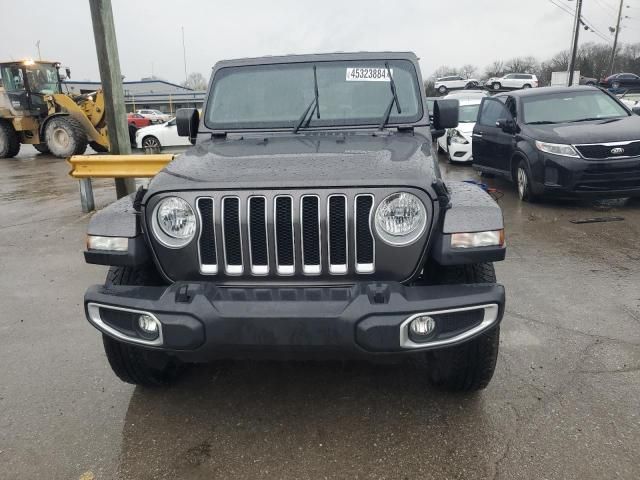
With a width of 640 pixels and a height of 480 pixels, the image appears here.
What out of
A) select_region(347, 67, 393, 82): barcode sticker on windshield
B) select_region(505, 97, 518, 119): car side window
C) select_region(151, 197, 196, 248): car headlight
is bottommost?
select_region(505, 97, 518, 119): car side window

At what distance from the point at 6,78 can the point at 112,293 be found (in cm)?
1787

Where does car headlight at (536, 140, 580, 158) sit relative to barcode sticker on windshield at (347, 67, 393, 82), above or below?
below

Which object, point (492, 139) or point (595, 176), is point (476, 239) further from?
point (492, 139)

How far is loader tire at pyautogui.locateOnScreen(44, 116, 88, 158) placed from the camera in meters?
16.2

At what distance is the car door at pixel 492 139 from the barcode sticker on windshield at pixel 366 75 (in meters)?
5.10

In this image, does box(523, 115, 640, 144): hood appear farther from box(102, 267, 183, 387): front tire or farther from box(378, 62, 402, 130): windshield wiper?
box(102, 267, 183, 387): front tire

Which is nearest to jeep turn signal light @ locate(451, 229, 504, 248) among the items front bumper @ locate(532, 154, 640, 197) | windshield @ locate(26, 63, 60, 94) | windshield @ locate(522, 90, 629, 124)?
front bumper @ locate(532, 154, 640, 197)

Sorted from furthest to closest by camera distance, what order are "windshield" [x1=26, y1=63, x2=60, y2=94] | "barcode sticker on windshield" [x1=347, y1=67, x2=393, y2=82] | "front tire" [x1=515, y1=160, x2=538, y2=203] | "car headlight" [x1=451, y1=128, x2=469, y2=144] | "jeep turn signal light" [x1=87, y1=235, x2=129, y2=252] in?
"windshield" [x1=26, y1=63, x2=60, y2=94]
"car headlight" [x1=451, y1=128, x2=469, y2=144]
"front tire" [x1=515, y1=160, x2=538, y2=203]
"barcode sticker on windshield" [x1=347, y1=67, x2=393, y2=82]
"jeep turn signal light" [x1=87, y1=235, x2=129, y2=252]

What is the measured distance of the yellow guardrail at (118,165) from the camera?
23.7 ft

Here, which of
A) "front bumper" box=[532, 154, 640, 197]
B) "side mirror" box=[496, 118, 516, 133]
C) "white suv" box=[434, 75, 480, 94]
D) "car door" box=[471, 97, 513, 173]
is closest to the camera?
"front bumper" box=[532, 154, 640, 197]

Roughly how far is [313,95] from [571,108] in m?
5.72

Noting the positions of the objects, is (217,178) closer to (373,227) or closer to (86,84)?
(373,227)

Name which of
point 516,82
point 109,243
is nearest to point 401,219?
point 109,243

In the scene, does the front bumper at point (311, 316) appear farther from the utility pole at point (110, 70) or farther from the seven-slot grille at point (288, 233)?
the utility pole at point (110, 70)
